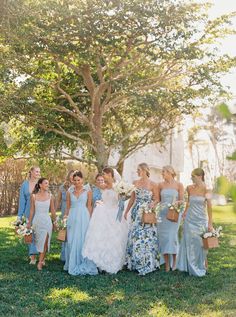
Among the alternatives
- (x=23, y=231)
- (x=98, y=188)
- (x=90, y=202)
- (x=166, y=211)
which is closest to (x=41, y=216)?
(x=23, y=231)

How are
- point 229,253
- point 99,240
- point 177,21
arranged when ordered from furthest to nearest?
point 177,21 < point 229,253 < point 99,240

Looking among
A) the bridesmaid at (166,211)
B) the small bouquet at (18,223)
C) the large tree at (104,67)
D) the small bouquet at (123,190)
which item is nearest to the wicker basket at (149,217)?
the bridesmaid at (166,211)

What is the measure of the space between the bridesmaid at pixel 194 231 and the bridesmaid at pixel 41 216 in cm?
254

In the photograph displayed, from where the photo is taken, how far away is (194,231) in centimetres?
1066

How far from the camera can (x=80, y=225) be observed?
1095cm

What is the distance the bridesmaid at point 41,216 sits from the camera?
11.2 m

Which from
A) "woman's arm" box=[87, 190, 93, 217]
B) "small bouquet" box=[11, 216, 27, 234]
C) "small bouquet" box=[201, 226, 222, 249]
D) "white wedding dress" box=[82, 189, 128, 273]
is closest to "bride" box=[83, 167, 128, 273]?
"white wedding dress" box=[82, 189, 128, 273]

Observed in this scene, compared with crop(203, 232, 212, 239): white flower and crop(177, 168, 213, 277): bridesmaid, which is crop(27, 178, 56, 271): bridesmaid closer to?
crop(177, 168, 213, 277): bridesmaid

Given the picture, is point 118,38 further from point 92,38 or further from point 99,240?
point 99,240

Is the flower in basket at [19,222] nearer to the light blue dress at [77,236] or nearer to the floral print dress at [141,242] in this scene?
the light blue dress at [77,236]

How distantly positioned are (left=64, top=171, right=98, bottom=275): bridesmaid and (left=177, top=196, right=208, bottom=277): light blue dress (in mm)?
1627

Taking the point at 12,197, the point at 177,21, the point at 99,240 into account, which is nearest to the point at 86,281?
the point at 99,240

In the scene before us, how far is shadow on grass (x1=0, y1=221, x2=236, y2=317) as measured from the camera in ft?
24.2

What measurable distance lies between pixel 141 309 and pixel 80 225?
3718 mm
